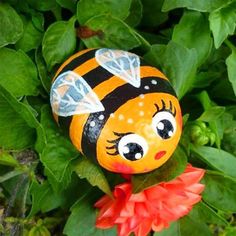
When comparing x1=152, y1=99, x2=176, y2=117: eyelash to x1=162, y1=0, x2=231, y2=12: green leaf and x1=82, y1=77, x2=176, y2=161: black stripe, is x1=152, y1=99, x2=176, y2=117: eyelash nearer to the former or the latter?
x1=82, y1=77, x2=176, y2=161: black stripe

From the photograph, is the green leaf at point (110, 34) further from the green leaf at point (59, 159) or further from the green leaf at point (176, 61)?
the green leaf at point (59, 159)

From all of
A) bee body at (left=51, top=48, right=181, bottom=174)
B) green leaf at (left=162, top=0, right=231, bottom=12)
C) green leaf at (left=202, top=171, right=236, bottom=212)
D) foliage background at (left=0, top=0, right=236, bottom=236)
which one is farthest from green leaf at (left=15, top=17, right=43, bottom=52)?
green leaf at (left=202, top=171, right=236, bottom=212)

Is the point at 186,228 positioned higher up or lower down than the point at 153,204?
lower down

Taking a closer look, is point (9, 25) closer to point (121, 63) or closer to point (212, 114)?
point (121, 63)

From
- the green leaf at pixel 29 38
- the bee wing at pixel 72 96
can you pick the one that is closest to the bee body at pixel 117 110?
the bee wing at pixel 72 96

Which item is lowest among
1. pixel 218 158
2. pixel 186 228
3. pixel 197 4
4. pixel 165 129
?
pixel 186 228

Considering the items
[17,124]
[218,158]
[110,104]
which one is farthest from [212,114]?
[17,124]
